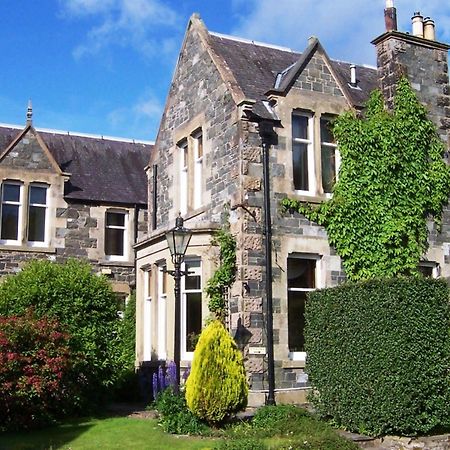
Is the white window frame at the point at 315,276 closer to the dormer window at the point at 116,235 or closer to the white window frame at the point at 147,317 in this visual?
the white window frame at the point at 147,317

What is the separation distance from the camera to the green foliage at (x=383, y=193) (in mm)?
17531

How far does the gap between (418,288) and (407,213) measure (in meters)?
5.54

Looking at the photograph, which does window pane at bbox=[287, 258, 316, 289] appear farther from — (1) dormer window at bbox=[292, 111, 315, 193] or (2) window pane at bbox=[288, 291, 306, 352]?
(1) dormer window at bbox=[292, 111, 315, 193]

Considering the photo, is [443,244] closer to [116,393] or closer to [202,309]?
[202,309]

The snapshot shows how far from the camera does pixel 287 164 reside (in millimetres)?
17438

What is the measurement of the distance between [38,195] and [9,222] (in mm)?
1516

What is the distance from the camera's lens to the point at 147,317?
784 inches

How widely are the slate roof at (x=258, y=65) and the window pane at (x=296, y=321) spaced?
5315mm

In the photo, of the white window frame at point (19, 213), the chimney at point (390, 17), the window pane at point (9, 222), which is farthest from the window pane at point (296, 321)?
the window pane at point (9, 222)

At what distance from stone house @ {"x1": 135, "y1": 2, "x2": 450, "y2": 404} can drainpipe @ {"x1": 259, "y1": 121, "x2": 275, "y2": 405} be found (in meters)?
0.15

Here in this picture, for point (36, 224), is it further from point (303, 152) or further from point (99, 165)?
point (303, 152)

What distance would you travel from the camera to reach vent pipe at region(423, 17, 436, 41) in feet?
66.4

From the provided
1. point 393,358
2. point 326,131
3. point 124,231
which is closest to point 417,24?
point 326,131

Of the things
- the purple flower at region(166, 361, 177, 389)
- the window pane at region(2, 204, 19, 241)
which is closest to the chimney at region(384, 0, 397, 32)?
the purple flower at region(166, 361, 177, 389)
